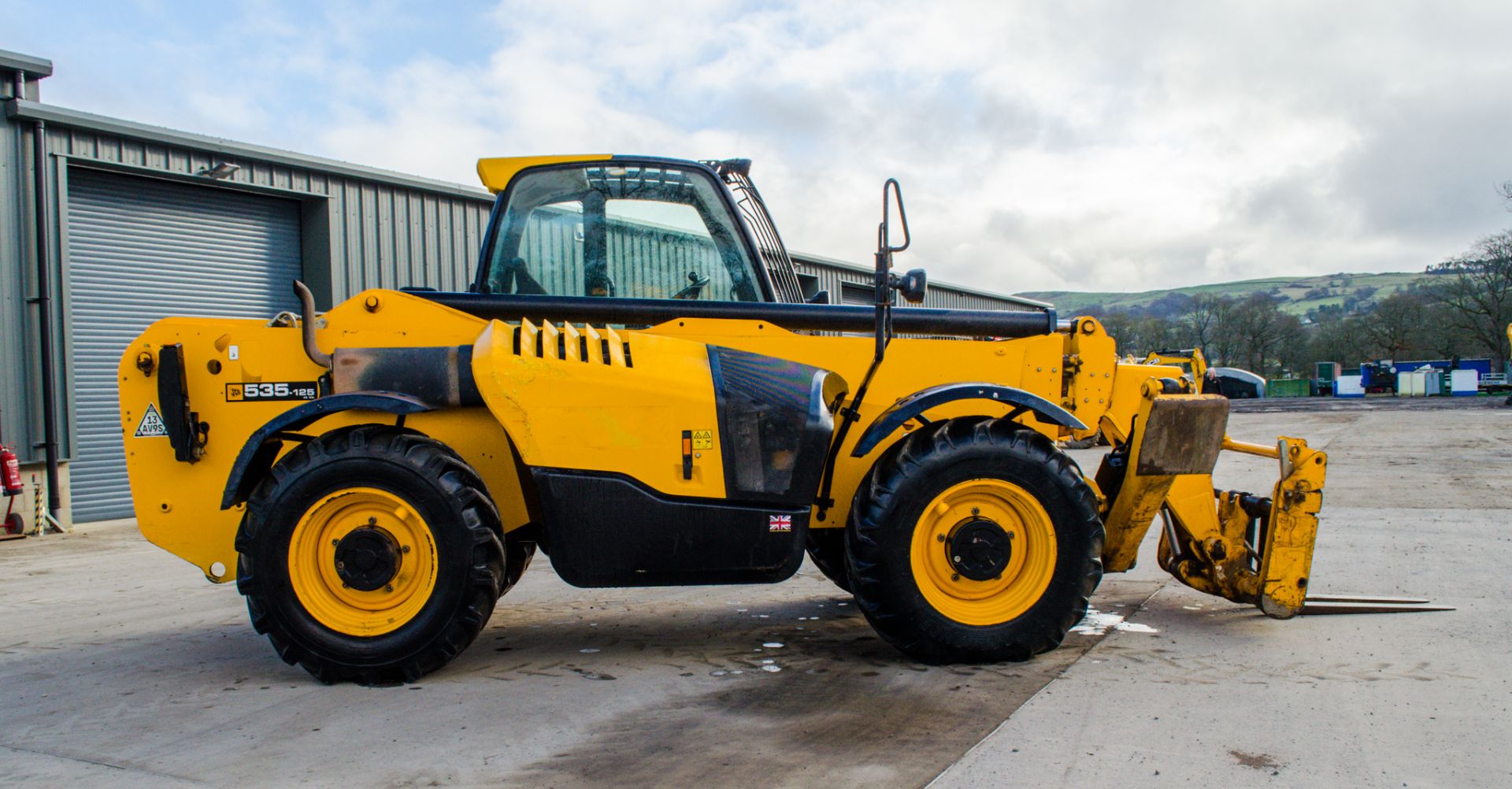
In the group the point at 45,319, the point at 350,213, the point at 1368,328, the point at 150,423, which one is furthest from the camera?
the point at 1368,328

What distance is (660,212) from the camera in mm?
5316

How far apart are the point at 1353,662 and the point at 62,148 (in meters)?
12.8

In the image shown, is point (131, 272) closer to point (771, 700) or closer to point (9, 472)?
point (9, 472)

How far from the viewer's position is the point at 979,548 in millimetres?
4535

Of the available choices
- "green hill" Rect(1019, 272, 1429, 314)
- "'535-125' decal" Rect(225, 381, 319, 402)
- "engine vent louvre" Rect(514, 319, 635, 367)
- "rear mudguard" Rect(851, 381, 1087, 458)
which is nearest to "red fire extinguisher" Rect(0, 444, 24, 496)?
"'535-125' decal" Rect(225, 381, 319, 402)

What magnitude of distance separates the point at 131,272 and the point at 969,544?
11858mm

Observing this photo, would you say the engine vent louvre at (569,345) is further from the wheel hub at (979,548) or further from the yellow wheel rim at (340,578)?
the wheel hub at (979,548)

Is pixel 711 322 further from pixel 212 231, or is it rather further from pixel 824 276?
pixel 824 276

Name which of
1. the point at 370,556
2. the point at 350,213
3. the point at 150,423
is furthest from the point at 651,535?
the point at 350,213

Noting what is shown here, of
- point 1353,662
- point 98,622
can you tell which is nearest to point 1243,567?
point 1353,662

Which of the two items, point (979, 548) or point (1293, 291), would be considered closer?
point (979, 548)

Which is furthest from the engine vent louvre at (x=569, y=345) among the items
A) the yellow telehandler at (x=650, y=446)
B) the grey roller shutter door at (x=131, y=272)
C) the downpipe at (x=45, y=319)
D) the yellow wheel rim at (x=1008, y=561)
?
the grey roller shutter door at (x=131, y=272)

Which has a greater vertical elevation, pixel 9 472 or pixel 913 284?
pixel 913 284

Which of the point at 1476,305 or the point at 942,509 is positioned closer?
the point at 942,509
